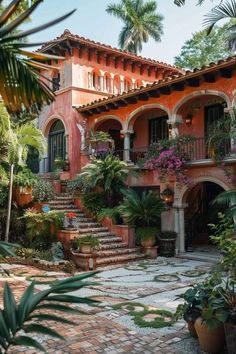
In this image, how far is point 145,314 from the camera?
22.9 feet

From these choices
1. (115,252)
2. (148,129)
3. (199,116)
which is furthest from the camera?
(148,129)

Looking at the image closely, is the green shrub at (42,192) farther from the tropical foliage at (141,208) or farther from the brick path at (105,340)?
the brick path at (105,340)

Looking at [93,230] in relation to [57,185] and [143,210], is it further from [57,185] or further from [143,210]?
[57,185]

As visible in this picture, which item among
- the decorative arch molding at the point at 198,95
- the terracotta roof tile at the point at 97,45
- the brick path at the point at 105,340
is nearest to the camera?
the brick path at the point at 105,340

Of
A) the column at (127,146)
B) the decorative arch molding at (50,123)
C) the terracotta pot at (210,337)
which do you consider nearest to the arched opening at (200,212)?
the column at (127,146)

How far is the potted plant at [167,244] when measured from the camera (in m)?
13.9

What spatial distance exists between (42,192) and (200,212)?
22.1 ft

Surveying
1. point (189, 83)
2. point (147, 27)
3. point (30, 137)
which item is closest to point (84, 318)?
point (30, 137)

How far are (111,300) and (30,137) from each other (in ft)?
22.2

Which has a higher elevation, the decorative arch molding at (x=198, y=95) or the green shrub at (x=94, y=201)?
the decorative arch molding at (x=198, y=95)

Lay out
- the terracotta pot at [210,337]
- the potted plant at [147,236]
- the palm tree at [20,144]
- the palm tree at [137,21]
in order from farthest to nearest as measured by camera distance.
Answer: the palm tree at [137,21]
the potted plant at [147,236]
the palm tree at [20,144]
the terracotta pot at [210,337]

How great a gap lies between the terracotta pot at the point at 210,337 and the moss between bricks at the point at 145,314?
1.00 metres

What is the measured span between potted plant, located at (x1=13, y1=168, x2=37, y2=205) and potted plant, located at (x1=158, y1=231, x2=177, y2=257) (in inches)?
207

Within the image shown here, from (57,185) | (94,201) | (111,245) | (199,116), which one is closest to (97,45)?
(199,116)
